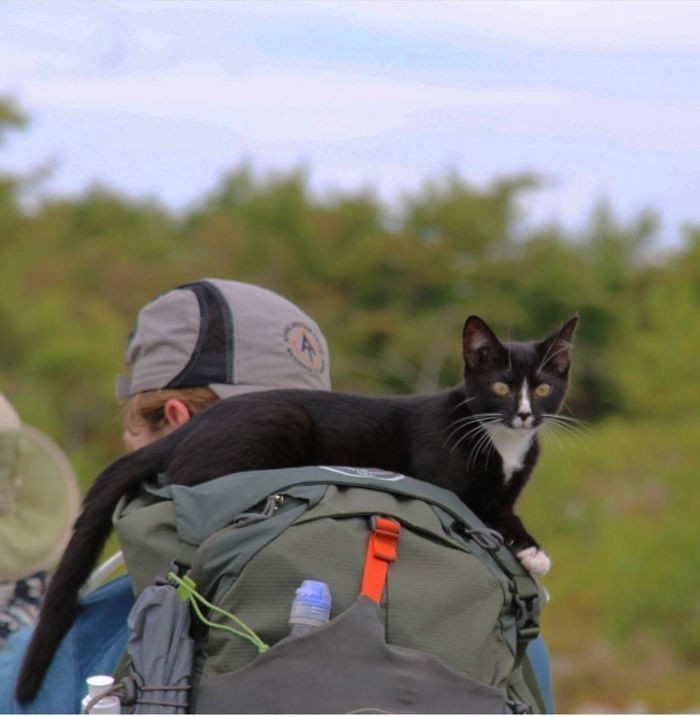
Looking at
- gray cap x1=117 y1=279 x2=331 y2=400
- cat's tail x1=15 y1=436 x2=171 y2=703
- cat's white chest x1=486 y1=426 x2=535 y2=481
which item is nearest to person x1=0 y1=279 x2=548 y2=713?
gray cap x1=117 y1=279 x2=331 y2=400

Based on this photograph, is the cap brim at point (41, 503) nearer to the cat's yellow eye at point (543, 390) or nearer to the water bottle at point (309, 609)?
the cat's yellow eye at point (543, 390)

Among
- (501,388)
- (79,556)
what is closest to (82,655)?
(79,556)

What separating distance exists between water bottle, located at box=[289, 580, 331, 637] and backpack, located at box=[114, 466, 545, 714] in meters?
0.01

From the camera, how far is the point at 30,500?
254 centimetres

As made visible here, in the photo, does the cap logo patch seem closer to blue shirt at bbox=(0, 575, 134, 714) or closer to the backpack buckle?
blue shirt at bbox=(0, 575, 134, 714)

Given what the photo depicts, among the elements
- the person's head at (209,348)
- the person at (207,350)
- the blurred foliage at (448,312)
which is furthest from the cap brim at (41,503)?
the blurred foliage at (448,312)

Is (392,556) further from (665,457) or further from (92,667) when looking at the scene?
(665,457)

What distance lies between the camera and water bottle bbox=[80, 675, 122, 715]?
4.39 ft

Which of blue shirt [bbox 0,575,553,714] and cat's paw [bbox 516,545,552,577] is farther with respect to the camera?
cat's paw [bbox 516,545,552,577]

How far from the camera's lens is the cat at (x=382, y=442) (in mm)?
1764

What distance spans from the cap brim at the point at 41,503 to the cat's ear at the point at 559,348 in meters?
1.09

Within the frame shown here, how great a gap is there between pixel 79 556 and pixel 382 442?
722 mm

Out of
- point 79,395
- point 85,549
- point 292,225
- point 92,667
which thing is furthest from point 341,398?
point 292,225

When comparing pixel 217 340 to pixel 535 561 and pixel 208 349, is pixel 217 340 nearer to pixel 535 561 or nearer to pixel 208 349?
pixel 208 349
